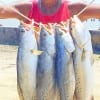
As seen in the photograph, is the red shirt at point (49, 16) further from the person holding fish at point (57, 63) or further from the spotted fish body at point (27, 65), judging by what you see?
the spotted fish body at point (27, 65)

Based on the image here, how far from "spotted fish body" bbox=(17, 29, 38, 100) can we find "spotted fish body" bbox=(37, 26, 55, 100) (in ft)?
0.18

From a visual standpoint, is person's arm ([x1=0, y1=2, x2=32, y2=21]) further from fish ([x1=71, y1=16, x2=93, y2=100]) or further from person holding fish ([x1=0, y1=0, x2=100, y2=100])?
fish ([x1=71, y1=16, x2=93, y2=100])

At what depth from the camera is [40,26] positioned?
400cm

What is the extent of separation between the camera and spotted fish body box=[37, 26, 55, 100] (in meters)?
3.93

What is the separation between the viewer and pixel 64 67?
397 centimetres

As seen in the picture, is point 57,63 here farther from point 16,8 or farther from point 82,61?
point 16,8

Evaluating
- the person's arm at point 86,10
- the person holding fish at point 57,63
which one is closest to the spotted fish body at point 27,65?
the person holding fish at point 57,63

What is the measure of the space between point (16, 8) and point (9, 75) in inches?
297

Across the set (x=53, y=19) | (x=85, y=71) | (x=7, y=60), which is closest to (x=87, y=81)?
(x=85, y=71)

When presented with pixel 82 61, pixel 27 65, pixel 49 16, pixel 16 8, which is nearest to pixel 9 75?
pixel 16 8

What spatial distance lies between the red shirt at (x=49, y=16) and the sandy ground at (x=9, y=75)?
5166 mm

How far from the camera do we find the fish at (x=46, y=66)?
393 cm

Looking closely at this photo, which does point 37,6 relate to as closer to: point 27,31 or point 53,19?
point 53,19

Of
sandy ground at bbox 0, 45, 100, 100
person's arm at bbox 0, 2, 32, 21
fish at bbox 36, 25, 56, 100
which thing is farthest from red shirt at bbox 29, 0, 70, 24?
sandy ground at bbox 0, 45, 100, 100
